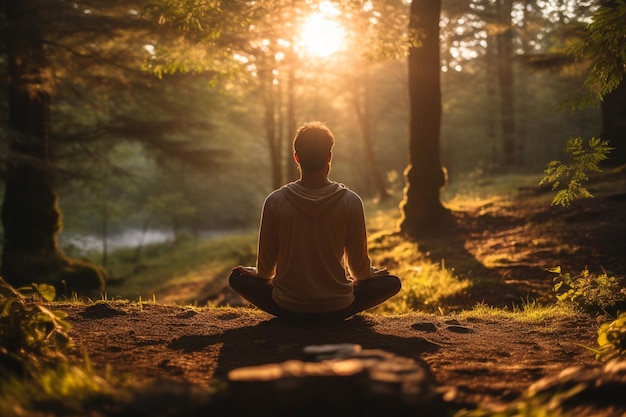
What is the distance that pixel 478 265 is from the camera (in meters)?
9.21

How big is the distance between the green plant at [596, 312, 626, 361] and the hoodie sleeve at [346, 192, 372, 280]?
1968mm

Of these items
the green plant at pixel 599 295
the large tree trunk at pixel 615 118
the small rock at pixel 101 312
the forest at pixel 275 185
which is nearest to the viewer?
the forest at pixel 275 185

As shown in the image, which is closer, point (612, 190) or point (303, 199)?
point (303, 199)

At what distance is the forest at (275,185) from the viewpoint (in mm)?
3908

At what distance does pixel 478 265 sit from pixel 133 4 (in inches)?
333

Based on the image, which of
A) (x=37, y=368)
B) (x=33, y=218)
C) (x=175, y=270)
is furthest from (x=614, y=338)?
(x=175, y=270)

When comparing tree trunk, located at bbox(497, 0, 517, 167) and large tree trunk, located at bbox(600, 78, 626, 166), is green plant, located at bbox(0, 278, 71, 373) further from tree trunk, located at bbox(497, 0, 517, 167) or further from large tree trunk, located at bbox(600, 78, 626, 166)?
tree trunk, located at bbox(497, 0, 517, 167)

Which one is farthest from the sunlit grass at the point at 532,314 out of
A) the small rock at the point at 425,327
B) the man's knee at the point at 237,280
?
the man's knee at the point at 237,280

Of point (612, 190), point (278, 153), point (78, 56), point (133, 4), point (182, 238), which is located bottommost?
point (182, 238)

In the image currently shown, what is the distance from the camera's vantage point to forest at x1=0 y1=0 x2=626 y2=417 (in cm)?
391

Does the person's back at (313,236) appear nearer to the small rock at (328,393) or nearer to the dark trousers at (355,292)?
the dark trousers at (355,292)

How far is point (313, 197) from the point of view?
4770 mm

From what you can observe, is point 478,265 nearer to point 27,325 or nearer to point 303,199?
point 303,199

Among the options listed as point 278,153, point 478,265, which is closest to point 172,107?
point 278,153
